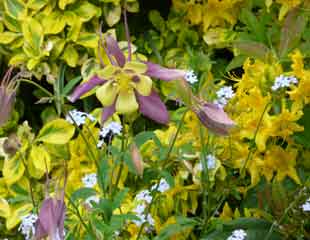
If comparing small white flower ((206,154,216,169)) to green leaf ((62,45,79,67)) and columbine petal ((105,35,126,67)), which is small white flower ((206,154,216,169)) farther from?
green leaf ((62,45,79,67))

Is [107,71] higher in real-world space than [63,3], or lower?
higher

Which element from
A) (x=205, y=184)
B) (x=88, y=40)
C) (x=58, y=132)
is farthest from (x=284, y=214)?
(x=88, y=40)

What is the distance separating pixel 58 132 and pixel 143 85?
0.74 metres

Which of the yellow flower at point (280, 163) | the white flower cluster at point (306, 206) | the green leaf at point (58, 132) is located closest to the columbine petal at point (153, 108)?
the white flower cluster at point (306, 206)

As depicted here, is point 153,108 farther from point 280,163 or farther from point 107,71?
point 280,163

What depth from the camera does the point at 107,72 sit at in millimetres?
1084

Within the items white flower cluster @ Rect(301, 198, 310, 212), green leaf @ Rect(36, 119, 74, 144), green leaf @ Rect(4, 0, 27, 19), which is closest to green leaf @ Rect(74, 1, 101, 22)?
green leaf @ Rect(4, 0, 27, 19)

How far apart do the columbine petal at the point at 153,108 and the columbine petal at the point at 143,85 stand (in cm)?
1

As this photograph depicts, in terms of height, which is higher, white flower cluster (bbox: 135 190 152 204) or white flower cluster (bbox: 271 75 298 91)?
white flower cluster (bbox: 271 75 298 91)

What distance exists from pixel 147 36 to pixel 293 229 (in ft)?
2.85

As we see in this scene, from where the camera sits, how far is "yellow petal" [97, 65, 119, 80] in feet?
3.55

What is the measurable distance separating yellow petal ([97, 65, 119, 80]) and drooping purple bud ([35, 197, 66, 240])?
7.0 inches

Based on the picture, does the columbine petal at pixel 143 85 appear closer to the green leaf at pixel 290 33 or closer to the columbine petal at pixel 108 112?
the columbine petal at pixel 108 112

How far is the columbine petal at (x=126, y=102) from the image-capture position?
3.51ft
